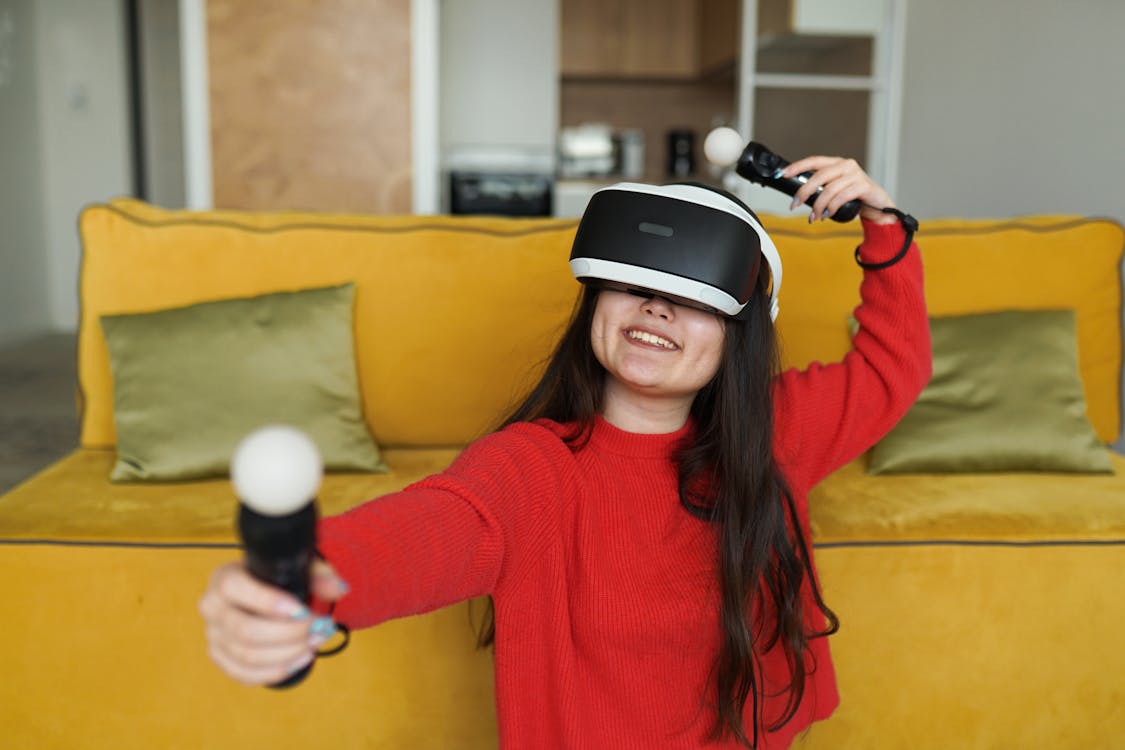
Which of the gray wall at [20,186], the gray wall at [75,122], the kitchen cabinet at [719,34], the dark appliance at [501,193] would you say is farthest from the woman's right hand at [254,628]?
the gray wall at [75,122]

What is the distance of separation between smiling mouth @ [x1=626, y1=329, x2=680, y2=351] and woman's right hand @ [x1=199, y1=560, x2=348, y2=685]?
22.7 inches

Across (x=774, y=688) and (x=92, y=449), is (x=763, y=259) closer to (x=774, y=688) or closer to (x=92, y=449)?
(x=774, y=688)

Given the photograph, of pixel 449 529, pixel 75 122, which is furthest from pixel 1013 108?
pixel 75 122

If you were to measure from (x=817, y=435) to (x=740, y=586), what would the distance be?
0.26 metres

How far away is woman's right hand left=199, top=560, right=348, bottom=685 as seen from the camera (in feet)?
1.97

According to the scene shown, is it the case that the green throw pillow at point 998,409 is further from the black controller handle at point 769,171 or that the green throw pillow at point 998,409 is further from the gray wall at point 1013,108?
the gray wall at point 1013,108

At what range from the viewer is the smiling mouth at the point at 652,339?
44.1 inches

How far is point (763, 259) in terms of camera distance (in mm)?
1200

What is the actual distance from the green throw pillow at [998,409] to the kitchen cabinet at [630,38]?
15.4 ft

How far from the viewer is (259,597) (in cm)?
60

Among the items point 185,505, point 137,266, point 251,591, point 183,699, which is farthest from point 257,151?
point 251,591

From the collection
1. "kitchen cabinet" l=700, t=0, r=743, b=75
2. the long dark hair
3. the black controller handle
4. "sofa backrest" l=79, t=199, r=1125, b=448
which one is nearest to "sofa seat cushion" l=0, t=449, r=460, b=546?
"sofa backrest" l=79, t=199, r=1125, b=448

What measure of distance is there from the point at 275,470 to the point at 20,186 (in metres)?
6.77

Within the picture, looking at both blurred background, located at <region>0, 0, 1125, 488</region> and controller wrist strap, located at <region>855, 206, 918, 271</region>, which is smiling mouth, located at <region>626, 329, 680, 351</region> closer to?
controller wrist strap, located at <region>855, 206, 918, 271</region>
